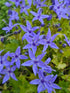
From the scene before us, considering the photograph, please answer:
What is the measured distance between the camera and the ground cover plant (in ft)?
3.53

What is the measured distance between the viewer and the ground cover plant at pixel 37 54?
1.08 meters

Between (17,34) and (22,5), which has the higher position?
(22,5)

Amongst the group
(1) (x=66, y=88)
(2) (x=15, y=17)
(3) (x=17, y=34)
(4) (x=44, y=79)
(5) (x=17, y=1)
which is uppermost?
(5) (x=17, y=1)

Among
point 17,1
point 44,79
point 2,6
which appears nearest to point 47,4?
point 17,1

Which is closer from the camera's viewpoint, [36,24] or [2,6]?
[36,24]

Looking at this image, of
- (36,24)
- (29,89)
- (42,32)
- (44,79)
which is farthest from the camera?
(36,24)

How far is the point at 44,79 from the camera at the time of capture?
104cm

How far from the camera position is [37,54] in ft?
4.11

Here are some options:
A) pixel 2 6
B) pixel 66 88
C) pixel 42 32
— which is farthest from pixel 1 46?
pixel 2 6

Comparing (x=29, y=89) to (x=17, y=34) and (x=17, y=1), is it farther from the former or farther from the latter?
(x=17, y=1)

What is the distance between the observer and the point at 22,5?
4.67ft

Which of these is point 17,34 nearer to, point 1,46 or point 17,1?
point 1,46

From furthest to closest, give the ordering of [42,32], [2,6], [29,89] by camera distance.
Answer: [2,6]
[42,32]
[29,89]

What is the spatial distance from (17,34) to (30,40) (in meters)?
0.27
